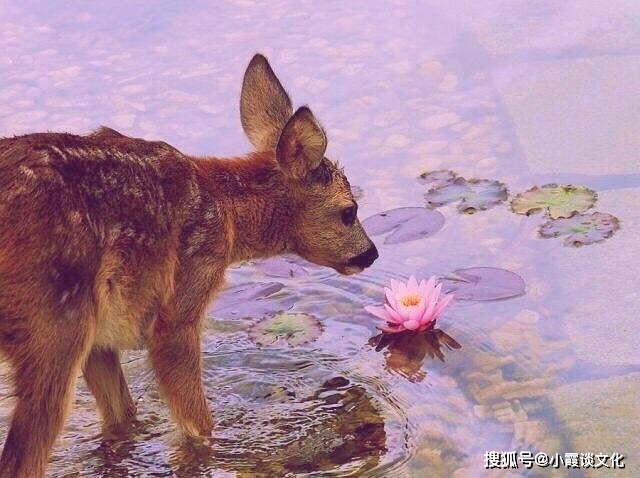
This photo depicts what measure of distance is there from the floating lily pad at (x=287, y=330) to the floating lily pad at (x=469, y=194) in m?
1.10

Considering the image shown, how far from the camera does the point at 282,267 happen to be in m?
6.32

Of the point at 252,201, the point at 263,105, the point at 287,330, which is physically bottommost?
the point at 287,330

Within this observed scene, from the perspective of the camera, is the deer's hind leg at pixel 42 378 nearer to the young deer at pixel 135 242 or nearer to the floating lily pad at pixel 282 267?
the young deer at pixel 135 242

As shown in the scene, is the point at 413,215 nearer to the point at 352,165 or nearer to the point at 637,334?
the point at 352,165

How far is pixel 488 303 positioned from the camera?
5805 mm

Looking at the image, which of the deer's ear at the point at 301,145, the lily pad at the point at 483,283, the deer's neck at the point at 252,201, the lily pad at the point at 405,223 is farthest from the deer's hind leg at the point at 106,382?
the lily pad at the point at 405,223

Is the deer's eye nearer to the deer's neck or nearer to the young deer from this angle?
the young deer

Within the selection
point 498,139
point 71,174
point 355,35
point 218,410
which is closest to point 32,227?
point 71,174

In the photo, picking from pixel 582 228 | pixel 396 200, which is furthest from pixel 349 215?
pixel 582 228

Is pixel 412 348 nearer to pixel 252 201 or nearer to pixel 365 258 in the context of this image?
pixel 365 258

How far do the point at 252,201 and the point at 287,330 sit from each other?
672mm

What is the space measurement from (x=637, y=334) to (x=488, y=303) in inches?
26.4

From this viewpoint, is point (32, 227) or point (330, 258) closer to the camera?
point (32, 227)

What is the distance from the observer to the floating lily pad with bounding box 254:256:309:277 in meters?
6.27
